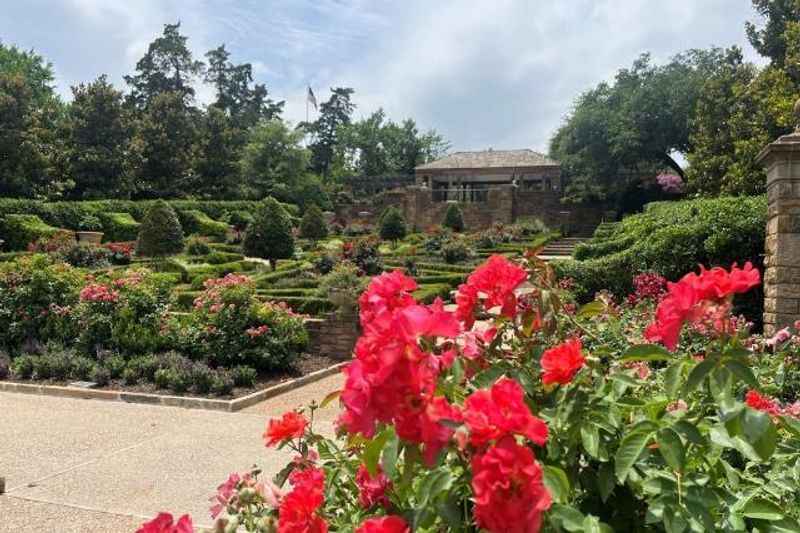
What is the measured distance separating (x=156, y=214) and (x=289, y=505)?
1875cm

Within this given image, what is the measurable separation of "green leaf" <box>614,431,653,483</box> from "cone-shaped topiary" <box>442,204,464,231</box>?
2870 centimetres

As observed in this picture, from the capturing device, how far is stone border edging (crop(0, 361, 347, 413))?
660cm

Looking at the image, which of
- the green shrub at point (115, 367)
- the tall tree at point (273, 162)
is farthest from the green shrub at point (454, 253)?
the tall tree at point (273, 162)

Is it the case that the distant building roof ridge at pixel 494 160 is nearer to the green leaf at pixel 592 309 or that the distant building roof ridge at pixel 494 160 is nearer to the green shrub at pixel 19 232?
the green shrub at pixel 19 232

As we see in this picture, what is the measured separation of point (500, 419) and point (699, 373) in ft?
1.42

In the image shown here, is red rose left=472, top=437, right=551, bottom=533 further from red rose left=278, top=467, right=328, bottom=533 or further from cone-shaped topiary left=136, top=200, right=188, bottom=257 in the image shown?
cone-shaped topiary left=136, top=200, right=188, bottom=257

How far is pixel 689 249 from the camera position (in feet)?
27.5

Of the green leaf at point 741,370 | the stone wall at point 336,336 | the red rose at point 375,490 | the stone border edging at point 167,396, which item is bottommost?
the stone border edging at point 167,396

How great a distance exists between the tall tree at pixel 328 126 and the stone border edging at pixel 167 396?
163ft

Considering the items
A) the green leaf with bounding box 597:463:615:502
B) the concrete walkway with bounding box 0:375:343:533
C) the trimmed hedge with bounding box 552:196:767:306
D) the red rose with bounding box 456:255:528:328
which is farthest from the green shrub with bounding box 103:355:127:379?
the green leaf with bounding box 597:463:615:502

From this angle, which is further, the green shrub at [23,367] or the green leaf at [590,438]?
the green shrub at [23,367]

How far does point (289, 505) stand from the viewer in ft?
4.48

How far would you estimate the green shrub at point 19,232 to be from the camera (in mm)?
21766

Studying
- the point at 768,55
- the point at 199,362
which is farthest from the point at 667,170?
the point at 199,362
